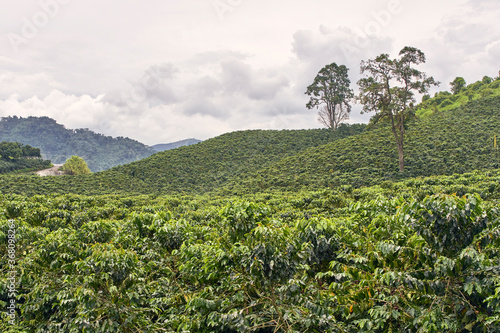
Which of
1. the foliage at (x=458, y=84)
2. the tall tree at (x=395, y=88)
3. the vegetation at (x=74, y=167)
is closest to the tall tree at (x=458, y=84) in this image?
the foliage at (x=458, y=84)

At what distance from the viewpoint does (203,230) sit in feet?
22.1

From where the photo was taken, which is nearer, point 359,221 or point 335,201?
point 359,221

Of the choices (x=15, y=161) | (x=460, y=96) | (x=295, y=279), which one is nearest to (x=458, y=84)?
(x=460, y=96)

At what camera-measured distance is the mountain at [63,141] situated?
155 meters

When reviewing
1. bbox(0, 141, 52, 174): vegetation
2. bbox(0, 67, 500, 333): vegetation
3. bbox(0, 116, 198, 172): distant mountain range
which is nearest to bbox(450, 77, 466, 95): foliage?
bbox(0, 67, 500, 333): vegetation

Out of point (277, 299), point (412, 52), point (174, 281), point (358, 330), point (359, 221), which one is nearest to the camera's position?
point (358, 330)

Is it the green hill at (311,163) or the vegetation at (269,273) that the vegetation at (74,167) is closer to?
the green hill at (311,163)

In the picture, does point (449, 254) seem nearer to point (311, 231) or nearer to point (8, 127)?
point (311, 231)

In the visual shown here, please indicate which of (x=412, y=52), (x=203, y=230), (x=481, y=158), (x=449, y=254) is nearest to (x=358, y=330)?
(x=449, y=254)

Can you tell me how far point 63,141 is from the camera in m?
164

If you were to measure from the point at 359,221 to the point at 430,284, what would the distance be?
2.91 metres

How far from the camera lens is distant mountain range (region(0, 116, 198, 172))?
508ft

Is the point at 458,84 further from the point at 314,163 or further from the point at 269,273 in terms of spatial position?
the point at 269,273

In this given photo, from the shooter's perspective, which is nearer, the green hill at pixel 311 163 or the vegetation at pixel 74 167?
the green hill at pixel 311 163
